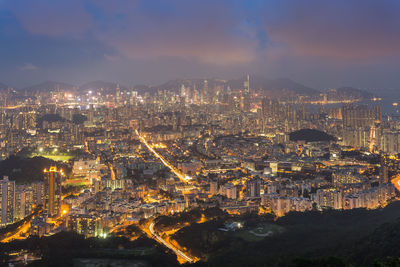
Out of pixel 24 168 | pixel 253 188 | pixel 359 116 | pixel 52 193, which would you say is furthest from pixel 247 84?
pixel 52 193

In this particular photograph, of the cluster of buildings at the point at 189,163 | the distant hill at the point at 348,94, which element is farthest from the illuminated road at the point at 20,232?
the distant hill at the point at 348,94

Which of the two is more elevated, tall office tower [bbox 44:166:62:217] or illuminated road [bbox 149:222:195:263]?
tall office tower [bbox 44:166:62:217]

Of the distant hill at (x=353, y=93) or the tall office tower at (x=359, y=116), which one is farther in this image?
the distant hill at (x=353, y=93)

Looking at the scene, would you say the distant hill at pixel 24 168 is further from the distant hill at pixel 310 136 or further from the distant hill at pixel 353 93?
the distant hill at pixel 353 93

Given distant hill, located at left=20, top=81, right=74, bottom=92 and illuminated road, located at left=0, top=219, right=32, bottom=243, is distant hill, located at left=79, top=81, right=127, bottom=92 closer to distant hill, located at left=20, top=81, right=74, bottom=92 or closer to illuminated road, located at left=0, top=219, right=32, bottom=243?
distant hill, located at left=20, top=81, right=74, bottom=92

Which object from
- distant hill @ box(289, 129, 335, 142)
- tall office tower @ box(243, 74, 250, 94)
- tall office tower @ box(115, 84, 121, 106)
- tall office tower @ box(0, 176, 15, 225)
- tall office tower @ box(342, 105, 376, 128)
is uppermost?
tall office tower @ box(243, 74, 250, 94)

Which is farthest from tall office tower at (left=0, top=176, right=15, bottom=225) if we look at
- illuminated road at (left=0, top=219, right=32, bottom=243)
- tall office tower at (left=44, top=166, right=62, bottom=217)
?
tall office tower at (left=44, top=166, right=62, bottom=217)
